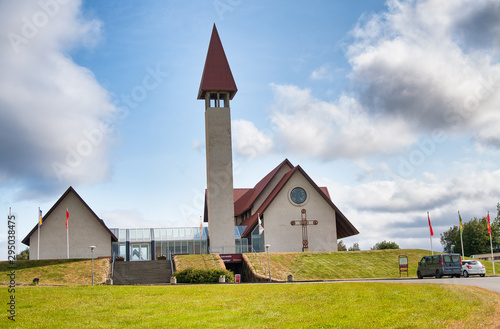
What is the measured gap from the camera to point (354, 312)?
44.9 feet

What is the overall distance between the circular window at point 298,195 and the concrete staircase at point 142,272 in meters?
15.1

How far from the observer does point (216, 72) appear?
54812 millimetres

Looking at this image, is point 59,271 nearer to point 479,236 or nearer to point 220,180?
point 220,180

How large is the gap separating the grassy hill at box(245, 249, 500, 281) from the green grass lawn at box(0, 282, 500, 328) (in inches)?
731

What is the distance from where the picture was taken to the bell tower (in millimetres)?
50875

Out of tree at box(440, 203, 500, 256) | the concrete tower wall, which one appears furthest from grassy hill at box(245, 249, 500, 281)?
tree at box(440, 203, 500, 256)

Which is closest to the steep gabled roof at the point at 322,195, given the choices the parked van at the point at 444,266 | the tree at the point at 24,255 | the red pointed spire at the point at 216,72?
the red pointed spire at the point at 216,72

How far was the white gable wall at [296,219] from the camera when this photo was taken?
5181 centimetres

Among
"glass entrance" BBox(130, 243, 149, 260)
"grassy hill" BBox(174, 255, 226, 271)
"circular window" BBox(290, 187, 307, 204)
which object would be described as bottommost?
"grassy hill" BBox(174, 255, 226, 271)

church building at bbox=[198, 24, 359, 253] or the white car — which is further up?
church building at bbox=[198, 24, 359, 253]

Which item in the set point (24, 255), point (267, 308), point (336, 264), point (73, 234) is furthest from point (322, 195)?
point (24, 255)

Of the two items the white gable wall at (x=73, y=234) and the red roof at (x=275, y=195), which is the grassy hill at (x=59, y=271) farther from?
the red roof at (x=275, y=195)

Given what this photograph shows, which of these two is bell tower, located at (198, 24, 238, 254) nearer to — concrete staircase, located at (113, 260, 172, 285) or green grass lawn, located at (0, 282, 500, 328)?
concrete staircase, located at (113, 260, 172, 285)

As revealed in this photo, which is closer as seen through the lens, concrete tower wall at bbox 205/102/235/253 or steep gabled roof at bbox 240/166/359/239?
concrete tower wall at bbox 205/102/235/253
